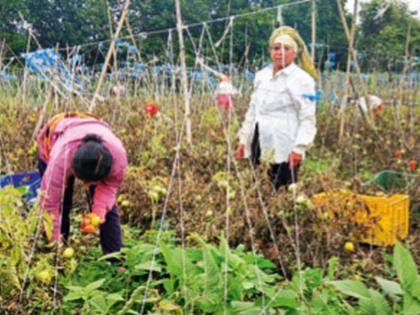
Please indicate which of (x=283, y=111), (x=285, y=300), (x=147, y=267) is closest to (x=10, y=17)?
(x=283, y=111)

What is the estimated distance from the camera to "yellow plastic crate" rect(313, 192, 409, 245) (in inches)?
93.0

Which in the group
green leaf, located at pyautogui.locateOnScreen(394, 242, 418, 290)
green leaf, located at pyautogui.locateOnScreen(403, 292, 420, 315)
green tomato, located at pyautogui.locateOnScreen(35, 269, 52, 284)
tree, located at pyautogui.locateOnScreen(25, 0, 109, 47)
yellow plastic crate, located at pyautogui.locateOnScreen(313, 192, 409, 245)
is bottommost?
yellow plastic crate, located at pyautogui.locateOnScreen(313, 192, 409, 245)

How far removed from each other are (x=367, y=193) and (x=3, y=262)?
200 cm

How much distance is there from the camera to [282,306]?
1.43m

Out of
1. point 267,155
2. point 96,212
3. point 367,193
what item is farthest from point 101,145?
point 367,193

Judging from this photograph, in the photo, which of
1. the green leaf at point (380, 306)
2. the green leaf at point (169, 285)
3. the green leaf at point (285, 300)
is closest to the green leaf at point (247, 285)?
the green leaf at point (285, 300)

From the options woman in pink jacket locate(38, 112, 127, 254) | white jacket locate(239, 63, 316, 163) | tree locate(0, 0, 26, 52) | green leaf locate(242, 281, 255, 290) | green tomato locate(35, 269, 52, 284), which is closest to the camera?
green tomato locate(35, 269, 52, 284)

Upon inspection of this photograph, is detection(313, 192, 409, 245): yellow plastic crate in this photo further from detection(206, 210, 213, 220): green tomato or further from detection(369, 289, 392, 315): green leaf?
detection(369, 289, 392, 315): green leaf

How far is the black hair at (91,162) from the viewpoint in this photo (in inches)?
66.2

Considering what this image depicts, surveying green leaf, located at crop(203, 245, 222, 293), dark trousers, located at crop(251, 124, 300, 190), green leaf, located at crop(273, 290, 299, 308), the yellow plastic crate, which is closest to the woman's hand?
green leaf, located at crop(203, 245, 222, 293)

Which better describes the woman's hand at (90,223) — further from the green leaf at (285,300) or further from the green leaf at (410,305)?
the green leaf at (410,305)

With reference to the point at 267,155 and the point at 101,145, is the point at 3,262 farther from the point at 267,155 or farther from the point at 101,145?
the point at 267,155

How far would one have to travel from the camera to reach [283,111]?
2822mm

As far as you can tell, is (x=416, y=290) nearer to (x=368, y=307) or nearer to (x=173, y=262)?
(x=368, y=307)
